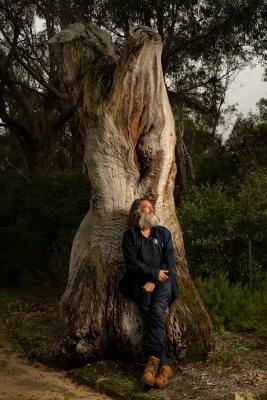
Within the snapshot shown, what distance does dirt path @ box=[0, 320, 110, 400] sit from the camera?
558 cm

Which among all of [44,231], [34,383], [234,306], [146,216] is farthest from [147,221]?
[44,231]

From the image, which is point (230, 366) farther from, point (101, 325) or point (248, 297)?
point (248, 297)

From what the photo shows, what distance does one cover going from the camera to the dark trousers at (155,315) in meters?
5.68

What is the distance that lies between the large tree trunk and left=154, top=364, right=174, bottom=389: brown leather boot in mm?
735

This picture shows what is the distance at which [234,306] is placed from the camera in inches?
300

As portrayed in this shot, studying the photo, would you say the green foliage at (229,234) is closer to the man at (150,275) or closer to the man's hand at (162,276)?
the man at (150,275)

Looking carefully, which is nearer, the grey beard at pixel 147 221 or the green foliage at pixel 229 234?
the grey beard at pixel 147 221

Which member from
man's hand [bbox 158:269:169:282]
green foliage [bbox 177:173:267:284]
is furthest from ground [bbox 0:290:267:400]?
green foliage [bbox 177:173:267:284]

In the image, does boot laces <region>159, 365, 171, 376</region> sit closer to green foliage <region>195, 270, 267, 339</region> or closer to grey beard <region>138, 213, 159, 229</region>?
grey beard <region>138, 213, 159, 229</region>

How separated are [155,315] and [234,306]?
2127mm

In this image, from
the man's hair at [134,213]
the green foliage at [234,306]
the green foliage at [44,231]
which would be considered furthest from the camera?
the green foliage at [44,231]

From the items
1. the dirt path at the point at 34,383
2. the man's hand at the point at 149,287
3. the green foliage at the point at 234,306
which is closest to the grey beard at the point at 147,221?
the man's hand at the point at 149,287

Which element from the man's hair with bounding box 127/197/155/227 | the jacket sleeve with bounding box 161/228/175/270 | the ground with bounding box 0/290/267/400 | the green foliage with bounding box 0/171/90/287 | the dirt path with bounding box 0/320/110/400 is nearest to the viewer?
the ground with bounding box 0/290/267/400

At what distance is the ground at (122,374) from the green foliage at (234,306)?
144 millimetres
